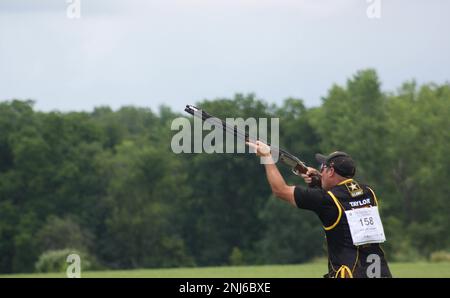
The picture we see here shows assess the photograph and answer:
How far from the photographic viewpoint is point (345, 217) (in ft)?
36.6

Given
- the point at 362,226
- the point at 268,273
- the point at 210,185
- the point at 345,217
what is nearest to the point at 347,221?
the point at 345,217

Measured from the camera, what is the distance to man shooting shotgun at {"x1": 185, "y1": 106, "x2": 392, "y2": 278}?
11.1m

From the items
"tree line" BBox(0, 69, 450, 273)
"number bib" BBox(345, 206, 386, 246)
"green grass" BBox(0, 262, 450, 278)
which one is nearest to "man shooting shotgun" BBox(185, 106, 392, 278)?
"number bib" BBox(345, 206, 386, 246)

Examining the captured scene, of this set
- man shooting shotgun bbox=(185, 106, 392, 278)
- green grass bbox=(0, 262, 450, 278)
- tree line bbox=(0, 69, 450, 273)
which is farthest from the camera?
tree line bbox=(0, 69, 450, 273)

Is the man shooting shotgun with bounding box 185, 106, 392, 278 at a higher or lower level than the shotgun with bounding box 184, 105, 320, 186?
lower

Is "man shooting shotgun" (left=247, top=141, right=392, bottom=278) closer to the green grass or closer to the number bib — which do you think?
the number bib

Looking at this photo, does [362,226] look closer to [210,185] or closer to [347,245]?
[347,245]

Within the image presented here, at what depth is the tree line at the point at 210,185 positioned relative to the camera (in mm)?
90562

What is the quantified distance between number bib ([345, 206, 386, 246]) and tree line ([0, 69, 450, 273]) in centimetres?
7477

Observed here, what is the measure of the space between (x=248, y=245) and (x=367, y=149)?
41.7 feet
